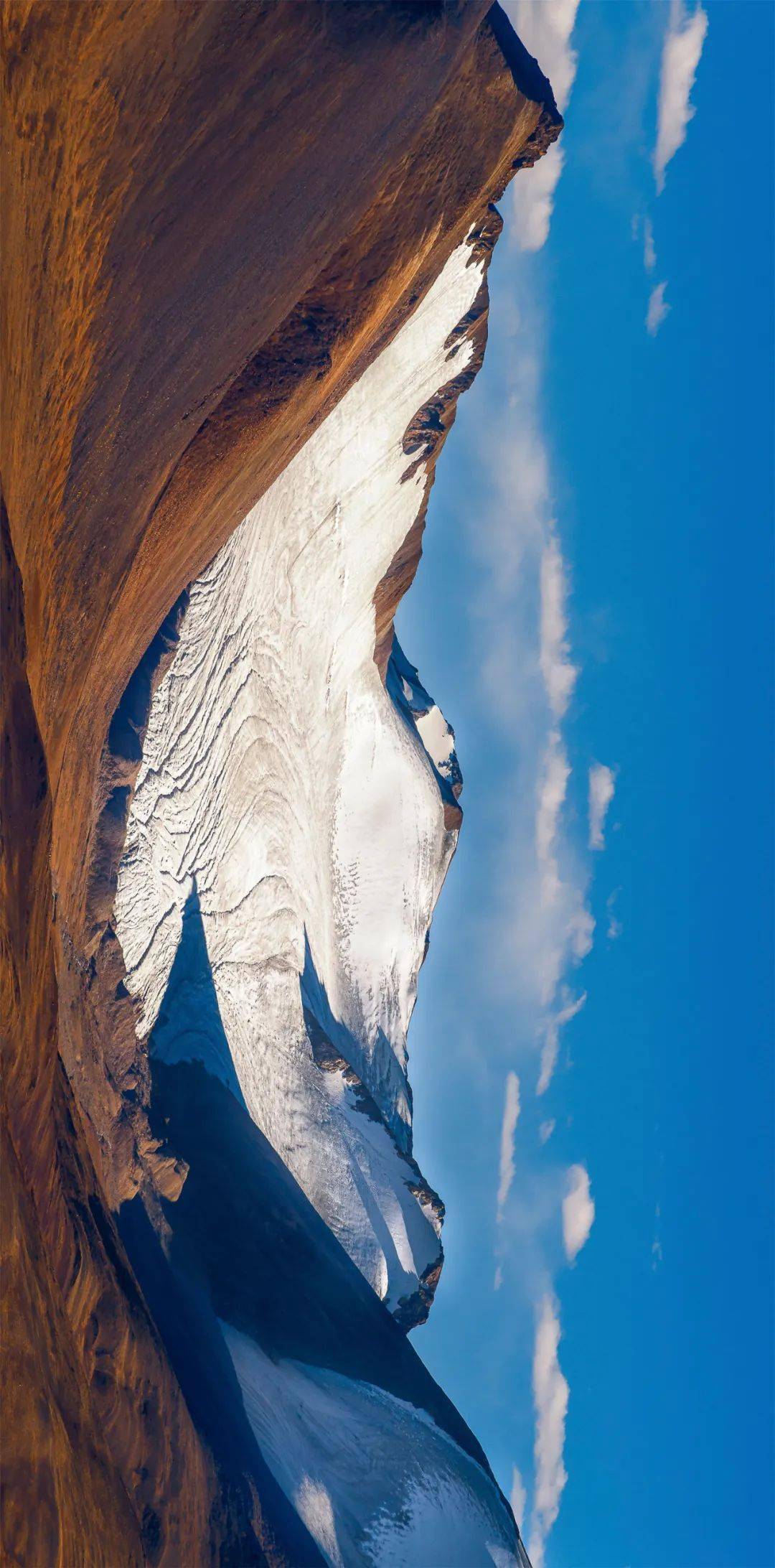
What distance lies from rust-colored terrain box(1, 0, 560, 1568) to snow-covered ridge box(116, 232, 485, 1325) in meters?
1.06

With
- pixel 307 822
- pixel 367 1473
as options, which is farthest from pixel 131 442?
pixel 367 1473

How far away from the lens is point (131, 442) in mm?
4547

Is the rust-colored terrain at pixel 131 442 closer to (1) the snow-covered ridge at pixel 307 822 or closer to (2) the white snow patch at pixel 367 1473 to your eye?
(2) the white snow patch at pixel 367 1473

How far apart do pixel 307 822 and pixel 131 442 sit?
20.0 ft

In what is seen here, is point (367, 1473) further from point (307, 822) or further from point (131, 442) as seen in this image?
point (131, 442)

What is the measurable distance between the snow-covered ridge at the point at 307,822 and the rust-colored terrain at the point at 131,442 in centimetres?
106

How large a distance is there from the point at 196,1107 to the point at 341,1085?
8.48ft

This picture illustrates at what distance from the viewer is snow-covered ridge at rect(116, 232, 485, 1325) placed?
7539mm

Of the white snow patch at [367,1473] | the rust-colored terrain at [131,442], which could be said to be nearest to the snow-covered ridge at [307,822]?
the rust-colored terrain at [131,442]

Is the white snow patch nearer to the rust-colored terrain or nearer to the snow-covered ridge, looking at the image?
the rust-colored terrain

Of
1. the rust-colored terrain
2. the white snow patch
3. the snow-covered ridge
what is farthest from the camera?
the snow-covered ridge

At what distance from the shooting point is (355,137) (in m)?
5.09

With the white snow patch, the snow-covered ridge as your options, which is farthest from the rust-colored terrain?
the snow-covered ridge

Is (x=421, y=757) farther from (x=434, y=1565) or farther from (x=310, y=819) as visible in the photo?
(x=434, y=1565)
